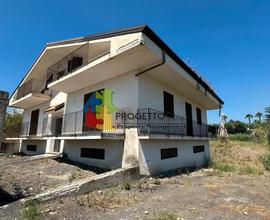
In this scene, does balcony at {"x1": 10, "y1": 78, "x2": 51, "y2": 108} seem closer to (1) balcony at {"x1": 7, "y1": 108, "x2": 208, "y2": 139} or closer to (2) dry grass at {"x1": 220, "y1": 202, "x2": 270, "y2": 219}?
(1) balcony at {"x1": 7, "y1": 108, "x2": 208, "y2": 139}

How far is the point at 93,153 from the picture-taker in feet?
37.2

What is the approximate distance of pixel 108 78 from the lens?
1152 centimetres

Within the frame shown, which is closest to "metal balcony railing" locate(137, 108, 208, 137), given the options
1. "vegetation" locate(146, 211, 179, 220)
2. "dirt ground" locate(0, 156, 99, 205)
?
"dirt ground" locate(0, 156, 99, 205)

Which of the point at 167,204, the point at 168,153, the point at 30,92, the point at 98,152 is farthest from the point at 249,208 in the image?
the point at 30,92

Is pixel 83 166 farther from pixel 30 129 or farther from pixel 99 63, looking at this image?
pixel 30 129

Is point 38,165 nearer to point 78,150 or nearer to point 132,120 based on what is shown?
point 78,150

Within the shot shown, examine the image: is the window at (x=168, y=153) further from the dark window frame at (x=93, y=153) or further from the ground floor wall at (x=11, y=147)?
the ground floor wall at (x=11, y=147)

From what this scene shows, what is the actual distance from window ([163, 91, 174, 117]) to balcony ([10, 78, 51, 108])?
1055 centimetres

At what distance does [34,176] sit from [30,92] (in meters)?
11.1

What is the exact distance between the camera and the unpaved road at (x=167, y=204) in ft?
16.1

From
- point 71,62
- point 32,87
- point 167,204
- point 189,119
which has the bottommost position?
point 167,204

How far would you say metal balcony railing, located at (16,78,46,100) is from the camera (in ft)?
59.5

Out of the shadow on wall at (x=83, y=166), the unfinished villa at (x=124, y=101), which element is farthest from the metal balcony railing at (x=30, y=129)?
the shadow on wall at (x=83, y=166)

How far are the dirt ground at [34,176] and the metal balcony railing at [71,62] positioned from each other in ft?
18.6
